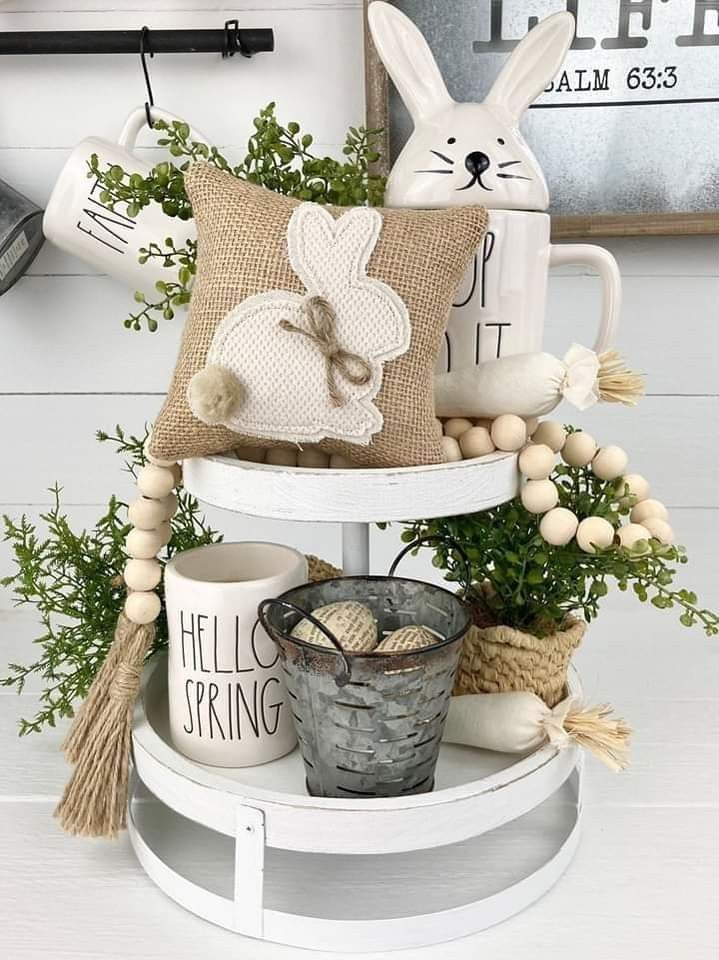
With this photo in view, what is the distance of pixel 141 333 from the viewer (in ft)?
4.01

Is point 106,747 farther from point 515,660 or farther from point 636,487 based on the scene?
point 636,487

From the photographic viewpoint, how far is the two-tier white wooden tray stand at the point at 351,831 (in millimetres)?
666

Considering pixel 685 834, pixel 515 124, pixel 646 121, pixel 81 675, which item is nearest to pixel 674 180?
pixel 646 121

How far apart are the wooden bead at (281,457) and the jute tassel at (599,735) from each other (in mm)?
271

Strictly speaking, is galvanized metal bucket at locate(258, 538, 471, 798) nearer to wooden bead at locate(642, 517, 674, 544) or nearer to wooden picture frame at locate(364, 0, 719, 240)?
wooden bead at locate(642, 517, 674, 544)

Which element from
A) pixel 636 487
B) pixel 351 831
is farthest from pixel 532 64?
pixel 351 831

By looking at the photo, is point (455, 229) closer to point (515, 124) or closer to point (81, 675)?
point (515, 124)

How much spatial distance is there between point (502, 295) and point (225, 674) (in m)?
0.34

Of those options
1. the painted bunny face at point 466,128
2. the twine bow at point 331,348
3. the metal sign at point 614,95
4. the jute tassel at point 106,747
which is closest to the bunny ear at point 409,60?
the painted bunny face at point 466,128

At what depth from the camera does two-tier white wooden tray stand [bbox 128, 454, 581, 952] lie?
67 cm

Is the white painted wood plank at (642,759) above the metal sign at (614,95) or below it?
below

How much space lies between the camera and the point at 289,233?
0.67 meters

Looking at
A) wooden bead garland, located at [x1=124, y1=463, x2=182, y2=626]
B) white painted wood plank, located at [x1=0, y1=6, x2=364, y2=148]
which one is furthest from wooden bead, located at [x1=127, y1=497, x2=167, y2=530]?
white painted wood plank, located at [x1=0, y1=6, x2=364, y2=148]

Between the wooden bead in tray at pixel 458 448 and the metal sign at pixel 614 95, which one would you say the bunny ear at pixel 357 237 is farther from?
the metal sign at pixel 614 95
